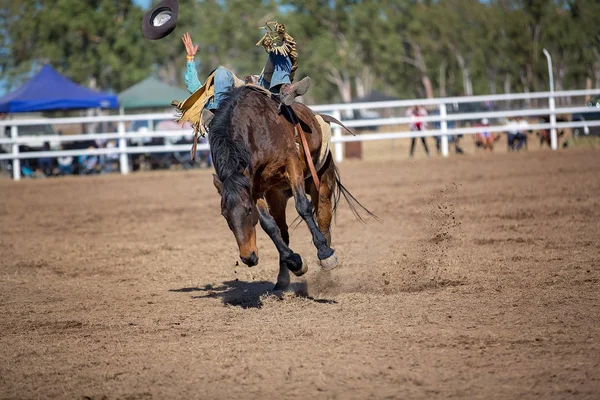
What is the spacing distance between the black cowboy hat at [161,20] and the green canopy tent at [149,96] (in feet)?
67.6

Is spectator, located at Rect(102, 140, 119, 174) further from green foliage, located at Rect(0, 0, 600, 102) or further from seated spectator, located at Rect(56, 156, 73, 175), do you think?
green foliage, located at Rect(0, 0, 600, 102)

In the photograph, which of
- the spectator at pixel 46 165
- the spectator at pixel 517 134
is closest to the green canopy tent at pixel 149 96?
the spectator at pixel 46 165

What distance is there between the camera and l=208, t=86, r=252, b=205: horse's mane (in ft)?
20.1

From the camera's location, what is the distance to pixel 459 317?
6098 millimetres

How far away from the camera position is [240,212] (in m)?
6.12

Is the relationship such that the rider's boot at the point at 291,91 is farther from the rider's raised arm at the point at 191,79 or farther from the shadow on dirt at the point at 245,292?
the shadow on dirt at the point at 245,292

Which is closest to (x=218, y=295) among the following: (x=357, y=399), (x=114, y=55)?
(x=357, y=399)

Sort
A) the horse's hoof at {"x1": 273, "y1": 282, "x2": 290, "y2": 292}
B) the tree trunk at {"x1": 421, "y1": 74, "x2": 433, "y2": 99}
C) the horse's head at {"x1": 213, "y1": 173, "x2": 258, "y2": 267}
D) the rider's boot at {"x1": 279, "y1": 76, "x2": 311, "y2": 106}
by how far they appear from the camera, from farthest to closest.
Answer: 1. the tree trunk at {"x1": 421, "y1": 74, "x2": 433, "y2": 99}
2. the horse's hoof at {"x1": 273, "y1": 282, "x2": 290, "y2": 292}
3. the rider's boot at {"x1": 279, "y1": 76, "x2": 311, "y2": 106}
4. the horse's head at {"x1": 213, "y1": 173, "x2": 258, "y2": 267}

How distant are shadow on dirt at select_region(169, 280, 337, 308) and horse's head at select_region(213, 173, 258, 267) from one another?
1041 millimetres

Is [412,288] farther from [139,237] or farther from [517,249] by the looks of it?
[139,237]

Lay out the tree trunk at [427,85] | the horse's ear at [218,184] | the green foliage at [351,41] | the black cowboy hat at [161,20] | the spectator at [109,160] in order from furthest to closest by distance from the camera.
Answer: the tree trunk at [427,85]
the green foliage at [351,41]
the spectator at [109,160]
the black cowboy hat at [161,20]
the horse's ear at [218,184]

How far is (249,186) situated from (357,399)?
7.95 ft

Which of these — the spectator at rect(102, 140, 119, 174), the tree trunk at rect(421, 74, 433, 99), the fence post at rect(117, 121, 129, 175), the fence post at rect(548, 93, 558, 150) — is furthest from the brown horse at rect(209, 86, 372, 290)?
the tree trunk at rect(421, 74, 433, 99)

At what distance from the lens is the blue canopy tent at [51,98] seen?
2577 cm
